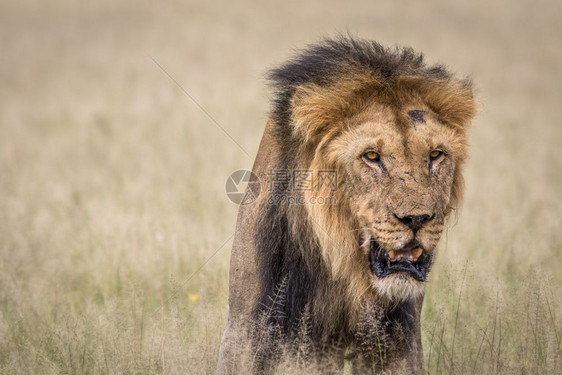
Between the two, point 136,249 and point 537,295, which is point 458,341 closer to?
point 537,295

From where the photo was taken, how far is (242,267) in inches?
182

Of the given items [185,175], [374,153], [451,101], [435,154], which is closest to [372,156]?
[374,153]

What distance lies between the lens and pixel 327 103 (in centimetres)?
437

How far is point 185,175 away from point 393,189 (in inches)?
350

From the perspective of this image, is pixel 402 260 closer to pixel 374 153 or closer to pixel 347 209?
pixel 347 209

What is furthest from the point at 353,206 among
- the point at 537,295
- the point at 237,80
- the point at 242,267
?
the point at 237,80

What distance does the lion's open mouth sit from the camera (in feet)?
13.5

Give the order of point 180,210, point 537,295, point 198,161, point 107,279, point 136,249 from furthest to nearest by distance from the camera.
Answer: point 198,161, point 180,210, point 136,249, point 107,279, point 537,295

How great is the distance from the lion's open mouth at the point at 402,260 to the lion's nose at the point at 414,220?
0.08m

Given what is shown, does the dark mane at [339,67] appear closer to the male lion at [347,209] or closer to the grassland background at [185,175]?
the male lion at [347,209]

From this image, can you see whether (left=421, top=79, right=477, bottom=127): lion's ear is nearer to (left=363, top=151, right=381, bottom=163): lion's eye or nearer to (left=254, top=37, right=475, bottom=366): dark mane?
(left=254, top=37, right=475, bottom=366): dark mane

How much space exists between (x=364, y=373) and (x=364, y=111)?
1512 mm

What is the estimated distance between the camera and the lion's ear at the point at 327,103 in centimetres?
436

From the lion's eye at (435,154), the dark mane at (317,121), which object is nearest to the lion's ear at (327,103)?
the dark mane at (317,121)
